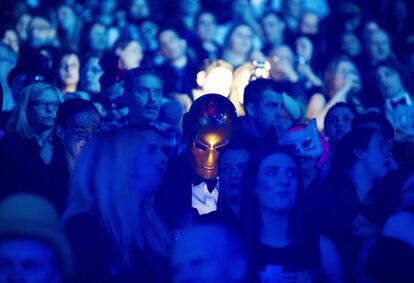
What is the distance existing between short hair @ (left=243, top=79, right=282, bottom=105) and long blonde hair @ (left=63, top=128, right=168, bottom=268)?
133cm

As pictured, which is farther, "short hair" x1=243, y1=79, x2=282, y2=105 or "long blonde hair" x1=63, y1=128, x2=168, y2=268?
"short hair" x1=243, y1=79, x2=282, y2=105

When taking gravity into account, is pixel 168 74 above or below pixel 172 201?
above

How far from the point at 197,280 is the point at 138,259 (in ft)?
0.86

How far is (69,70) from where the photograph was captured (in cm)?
501

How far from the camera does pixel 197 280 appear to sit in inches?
103

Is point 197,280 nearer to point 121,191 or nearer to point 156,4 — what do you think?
point 121,191

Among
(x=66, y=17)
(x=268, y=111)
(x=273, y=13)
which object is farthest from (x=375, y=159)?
(x=66, y=17)

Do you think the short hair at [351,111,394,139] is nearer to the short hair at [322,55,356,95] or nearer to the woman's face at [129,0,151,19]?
the short hair at [322,55,356,95]

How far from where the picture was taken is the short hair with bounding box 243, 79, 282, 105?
3.89m

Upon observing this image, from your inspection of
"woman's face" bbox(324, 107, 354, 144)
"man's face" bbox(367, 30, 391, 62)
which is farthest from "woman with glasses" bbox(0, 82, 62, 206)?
"man's face" bbox(367, 30, 391, 62)

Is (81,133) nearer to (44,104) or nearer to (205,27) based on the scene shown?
(44,104)

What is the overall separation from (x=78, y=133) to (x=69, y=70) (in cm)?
175

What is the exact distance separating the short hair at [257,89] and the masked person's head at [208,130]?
1.16 ft

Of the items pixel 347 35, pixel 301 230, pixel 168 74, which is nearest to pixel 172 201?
pixel 301 230
